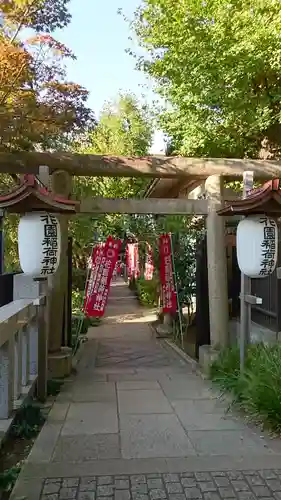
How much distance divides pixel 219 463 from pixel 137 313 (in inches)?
535

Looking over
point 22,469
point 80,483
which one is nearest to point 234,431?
point 80,483

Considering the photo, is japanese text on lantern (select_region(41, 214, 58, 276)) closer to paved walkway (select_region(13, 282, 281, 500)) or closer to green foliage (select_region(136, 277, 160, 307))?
paved walkway (select_region(13, 282, 281, 500))

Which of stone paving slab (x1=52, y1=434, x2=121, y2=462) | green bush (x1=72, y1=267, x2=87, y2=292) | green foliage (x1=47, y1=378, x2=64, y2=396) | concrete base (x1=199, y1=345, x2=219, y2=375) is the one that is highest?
green bush (x1=72, y1=267, x2=87, y2=292)

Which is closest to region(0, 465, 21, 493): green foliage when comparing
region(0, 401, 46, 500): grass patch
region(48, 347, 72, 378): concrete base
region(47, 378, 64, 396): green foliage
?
region(0, 401, 46, 500): grass patch

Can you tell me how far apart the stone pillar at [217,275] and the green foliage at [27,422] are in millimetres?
3217

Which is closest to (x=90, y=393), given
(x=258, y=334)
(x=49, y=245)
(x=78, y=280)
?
(x=49, y=245)

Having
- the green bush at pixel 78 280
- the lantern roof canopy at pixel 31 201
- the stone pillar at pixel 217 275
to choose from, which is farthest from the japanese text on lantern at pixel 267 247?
the green bush at pixel 78 280

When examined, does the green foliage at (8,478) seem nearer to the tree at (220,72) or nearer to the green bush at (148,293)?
the tree at (220,72)

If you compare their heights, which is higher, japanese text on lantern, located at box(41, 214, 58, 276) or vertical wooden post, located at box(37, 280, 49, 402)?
japanese text on lantern, located at box(41, 214, 58, 276)

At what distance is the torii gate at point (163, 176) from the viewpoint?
721cm

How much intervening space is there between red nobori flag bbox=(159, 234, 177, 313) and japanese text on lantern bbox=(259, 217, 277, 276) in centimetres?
469

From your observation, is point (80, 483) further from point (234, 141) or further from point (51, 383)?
point (234, 141)

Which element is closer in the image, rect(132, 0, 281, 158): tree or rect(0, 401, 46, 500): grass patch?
rect(0, 401, 46, 500): grass patch

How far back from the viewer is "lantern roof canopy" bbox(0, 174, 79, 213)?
17.6ft
